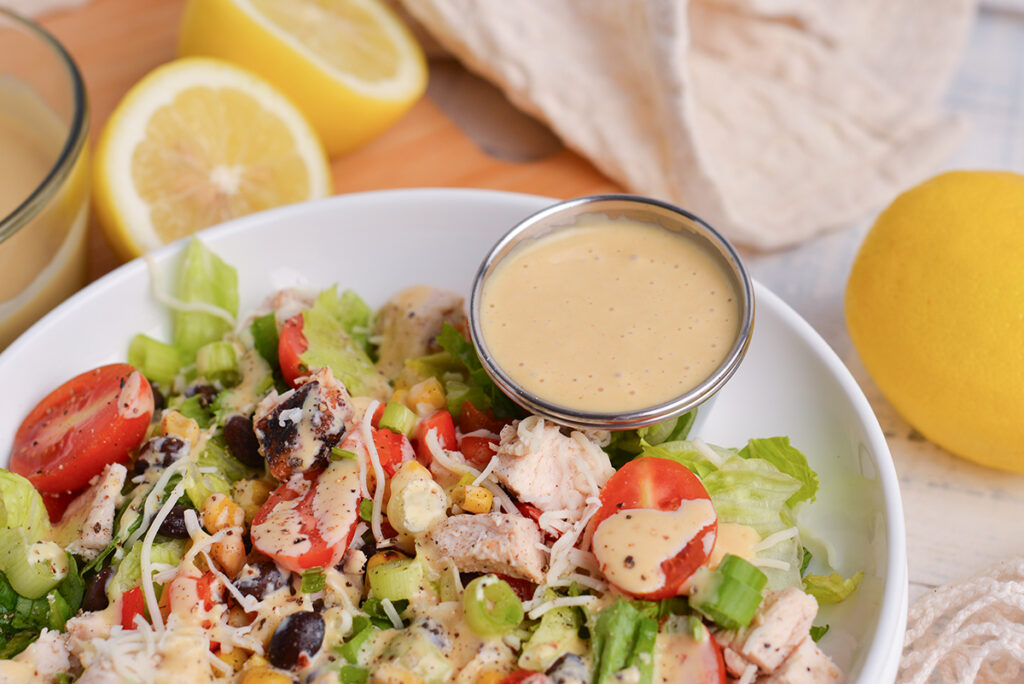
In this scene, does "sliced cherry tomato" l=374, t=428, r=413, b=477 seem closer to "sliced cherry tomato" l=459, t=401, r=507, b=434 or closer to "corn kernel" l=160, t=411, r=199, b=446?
"sliced cherry tomato" l=459, t=401, r=507, b=434

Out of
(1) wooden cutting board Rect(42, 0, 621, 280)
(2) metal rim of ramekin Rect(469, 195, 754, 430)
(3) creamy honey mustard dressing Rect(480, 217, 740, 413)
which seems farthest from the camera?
(1) wooden cutting board Rect(42, 0, 621, 280)

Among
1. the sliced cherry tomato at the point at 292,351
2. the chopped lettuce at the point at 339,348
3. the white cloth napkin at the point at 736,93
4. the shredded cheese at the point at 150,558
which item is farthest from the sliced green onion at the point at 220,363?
the white cloth napkin at the point at 736,93

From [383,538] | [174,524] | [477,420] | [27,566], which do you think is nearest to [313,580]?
[383,538]

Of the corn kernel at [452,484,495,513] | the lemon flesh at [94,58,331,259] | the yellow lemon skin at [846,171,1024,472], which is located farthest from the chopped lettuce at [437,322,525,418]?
the yellow lemon skin at [846,171,1024,472]

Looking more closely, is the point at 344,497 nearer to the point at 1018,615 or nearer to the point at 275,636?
the point at 275,636

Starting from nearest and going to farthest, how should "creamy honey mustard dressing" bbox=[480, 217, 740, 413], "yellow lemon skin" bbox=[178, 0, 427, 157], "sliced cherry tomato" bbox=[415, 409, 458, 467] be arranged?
"creamy honey mustard dressing" bbox=[480, 217, 740, 413] → "sliced cherry tomato" bbox=[415, 409, 458, 467] → "yellow lemon skin" bbox=[178, 0, 427, 157]

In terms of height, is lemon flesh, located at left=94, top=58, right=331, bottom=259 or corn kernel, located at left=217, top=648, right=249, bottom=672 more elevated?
lemon flesh, located at left=94, top=58, right=331, bottom=259

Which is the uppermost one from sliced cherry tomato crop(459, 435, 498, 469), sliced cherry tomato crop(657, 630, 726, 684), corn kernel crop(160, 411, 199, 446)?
corn kernel crop(160, 411, 199, 446)
